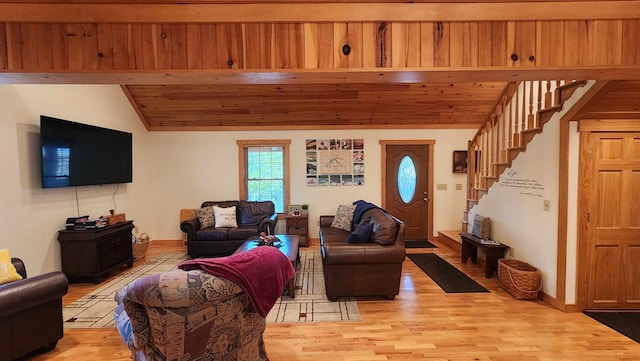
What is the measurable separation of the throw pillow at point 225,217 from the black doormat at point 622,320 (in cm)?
501

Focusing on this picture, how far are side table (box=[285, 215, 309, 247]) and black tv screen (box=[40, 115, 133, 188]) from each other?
9.62 feet

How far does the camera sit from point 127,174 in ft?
17.0

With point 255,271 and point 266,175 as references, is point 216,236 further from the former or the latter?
point 255,271

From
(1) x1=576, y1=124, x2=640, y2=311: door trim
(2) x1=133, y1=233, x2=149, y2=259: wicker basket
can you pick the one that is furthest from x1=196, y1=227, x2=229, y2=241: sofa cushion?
(1) x1=576, y1=124, x2=640, y2=311: door trim

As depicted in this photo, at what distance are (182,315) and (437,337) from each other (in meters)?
2.18

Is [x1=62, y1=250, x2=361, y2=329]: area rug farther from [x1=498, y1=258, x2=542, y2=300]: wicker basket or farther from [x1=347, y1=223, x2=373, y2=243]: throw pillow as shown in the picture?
[x1=498, y1=258, x2=542, y2=300]: wicker basket

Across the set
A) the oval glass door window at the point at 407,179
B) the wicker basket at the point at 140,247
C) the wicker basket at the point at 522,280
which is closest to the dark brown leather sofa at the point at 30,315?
the wicker basket at the point at 140,247

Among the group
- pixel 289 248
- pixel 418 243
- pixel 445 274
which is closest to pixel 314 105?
pixel 289 248

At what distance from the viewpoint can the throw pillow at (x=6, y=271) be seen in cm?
237

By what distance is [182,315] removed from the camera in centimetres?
164

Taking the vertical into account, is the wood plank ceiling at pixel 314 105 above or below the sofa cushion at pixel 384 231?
above

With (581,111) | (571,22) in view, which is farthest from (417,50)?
(581,111)

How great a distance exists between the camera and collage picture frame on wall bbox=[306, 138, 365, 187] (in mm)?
6188

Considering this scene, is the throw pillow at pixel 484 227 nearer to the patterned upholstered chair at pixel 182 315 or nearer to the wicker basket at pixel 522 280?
the wicker basket at pixel 522 280
